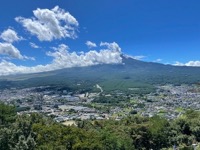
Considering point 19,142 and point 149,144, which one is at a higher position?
point 19,142

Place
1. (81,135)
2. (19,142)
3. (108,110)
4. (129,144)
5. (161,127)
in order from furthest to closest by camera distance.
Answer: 1. (108,110)
2. (161,127)
3. (129,144)
4. (81,135)
5. (19,142)

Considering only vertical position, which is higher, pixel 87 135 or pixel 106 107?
pixel 87 135

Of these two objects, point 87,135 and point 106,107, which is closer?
point 87,135

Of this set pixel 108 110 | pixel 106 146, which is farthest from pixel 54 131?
pixel 108 110

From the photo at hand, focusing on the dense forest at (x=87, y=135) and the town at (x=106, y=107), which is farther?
the town at (x=106, y=107)

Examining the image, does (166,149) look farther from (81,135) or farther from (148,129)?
(81,135)

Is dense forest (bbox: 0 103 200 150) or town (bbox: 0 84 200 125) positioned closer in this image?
dense forest (bbox: 0 103 200 150)

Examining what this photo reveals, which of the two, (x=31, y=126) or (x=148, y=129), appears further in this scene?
(x=148, y=129)

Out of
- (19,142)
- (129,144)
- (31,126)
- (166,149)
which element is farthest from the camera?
(166,149)
